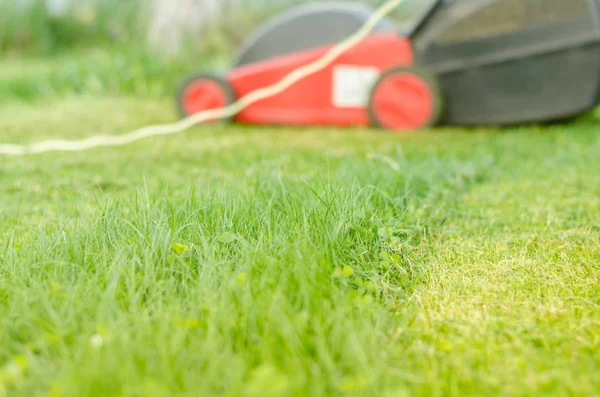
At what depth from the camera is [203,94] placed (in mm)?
3990

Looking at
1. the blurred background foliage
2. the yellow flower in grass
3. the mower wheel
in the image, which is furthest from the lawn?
the blurred background foliage

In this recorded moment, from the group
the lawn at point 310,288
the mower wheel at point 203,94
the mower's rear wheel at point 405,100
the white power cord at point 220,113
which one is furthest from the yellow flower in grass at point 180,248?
the mower wheel at point 203,94

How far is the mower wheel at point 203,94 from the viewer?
12.9 ft

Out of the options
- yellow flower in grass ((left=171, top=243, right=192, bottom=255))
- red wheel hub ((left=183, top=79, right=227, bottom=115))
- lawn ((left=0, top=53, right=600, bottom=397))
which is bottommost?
lawn ((left=0, top=53, right=600, bottom=397))

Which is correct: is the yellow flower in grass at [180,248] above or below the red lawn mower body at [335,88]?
below

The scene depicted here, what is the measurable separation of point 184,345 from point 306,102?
285 cm

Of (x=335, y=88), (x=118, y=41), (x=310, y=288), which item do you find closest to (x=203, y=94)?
(x=335, y=88)

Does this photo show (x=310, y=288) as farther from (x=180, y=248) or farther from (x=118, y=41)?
(x=118, y=41)

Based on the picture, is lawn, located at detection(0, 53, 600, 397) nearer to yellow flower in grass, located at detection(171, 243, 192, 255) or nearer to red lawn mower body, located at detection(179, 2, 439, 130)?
yellow flower in grass, located at detection(171, 243, 192, 255)

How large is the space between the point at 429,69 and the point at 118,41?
421 centimetres

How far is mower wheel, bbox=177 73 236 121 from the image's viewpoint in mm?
3922

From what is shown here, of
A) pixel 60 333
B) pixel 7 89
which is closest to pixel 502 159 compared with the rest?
pixel 60 333

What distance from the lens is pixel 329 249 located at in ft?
5.12

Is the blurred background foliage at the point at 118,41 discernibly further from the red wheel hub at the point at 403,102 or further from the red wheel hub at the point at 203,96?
the red wheel hub at the point at 403,102
